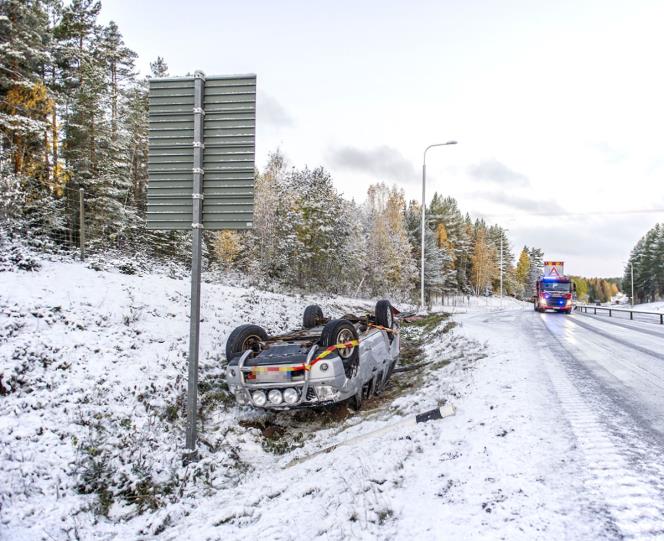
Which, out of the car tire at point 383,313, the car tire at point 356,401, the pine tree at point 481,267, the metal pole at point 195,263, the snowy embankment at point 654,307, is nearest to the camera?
the metal pole at point 195,263

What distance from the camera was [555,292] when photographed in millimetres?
29672

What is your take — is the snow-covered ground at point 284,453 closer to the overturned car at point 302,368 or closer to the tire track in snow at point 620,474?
the tire track in snow at point 620,474

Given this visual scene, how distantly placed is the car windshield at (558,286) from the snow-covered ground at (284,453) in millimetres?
22981

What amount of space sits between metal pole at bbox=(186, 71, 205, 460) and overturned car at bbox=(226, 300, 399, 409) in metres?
0.90

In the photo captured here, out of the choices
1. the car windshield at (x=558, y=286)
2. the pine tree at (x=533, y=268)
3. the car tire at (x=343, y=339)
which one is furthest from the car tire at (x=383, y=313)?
the pine tree at (x=533, y=268)

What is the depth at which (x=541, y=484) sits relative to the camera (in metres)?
3.29

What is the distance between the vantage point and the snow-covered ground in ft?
10.5

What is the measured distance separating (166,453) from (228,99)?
16.9 feet

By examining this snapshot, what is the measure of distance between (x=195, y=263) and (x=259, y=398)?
7.60 ft

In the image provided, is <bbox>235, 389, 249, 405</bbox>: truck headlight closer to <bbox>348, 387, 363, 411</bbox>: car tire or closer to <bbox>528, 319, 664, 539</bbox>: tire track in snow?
<bbox>348, 387, 363, 411</bbox>: car tire

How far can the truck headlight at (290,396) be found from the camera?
618 cm

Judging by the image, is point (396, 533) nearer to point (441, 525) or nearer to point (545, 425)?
point (441, 525)

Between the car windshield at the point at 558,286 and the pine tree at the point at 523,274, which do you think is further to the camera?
the pine tree at the point at 523,274

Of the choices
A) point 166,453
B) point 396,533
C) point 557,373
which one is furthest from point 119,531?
point 557,373
